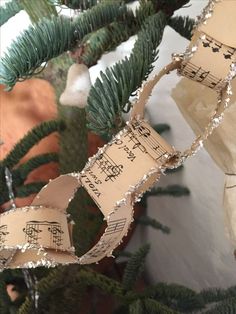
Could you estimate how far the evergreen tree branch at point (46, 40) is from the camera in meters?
0.30

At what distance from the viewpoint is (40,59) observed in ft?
1.04

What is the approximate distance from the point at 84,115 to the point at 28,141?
9 centimetres

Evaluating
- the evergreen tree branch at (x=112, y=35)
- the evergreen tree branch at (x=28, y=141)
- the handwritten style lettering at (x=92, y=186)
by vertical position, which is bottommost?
the evergreen tree branch at (x=28, y=141)

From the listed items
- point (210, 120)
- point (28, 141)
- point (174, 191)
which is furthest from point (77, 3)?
point (174, 191)

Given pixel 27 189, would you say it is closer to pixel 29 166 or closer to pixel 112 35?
pixel 29 166

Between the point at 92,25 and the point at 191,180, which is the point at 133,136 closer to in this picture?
the point at 92,25

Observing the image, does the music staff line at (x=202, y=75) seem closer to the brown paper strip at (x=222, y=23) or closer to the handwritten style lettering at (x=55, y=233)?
the brown paper strip at (x=222, y=23)

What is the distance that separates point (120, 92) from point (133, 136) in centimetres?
3

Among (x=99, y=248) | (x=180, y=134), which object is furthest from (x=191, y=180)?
(x=99, y=248)

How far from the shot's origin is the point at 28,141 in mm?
568

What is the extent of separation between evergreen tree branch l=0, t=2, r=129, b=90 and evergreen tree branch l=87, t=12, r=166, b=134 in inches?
2.2

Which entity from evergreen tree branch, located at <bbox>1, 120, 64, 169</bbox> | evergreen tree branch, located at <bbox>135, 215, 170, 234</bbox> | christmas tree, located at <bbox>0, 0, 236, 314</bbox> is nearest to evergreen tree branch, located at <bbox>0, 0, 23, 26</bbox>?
christmas tree, located at <bbox>0, 0, 236, 314</bbox>

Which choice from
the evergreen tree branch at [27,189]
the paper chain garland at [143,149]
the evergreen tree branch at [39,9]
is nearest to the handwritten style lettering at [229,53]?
the paper chain garland at [143,149]

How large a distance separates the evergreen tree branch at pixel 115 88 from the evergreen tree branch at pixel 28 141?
0.26 metres
